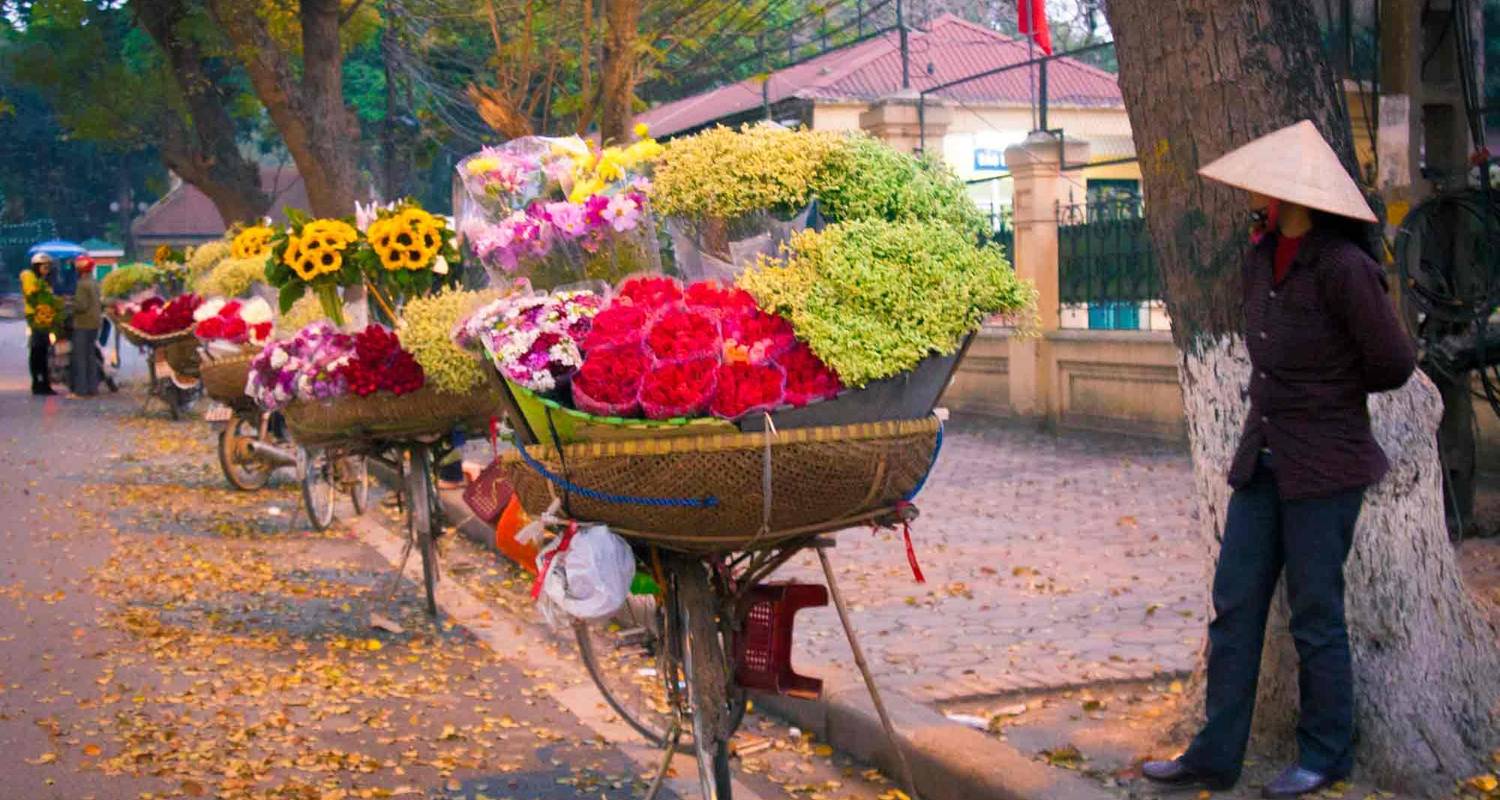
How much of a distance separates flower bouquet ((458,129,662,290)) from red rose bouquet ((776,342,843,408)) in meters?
1.06

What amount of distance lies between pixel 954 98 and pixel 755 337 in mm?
20590

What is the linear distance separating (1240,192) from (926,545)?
5.43 meters

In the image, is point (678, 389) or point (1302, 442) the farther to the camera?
point (1302, 442)

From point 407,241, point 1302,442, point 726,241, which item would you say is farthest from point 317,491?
point 1302,442

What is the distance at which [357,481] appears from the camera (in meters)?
12.1

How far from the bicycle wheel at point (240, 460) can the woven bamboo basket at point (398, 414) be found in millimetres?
5981

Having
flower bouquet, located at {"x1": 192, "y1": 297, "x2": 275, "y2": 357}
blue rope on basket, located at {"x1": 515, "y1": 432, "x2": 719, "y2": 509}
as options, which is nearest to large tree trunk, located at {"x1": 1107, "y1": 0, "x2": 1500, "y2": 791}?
blue rope on basket, located at {"x1": 515, "y1": 432, "x2": 719, "y2": 509}

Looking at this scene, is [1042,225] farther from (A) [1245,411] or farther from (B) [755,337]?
(B) [755,337]

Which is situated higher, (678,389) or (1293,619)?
(678,389)

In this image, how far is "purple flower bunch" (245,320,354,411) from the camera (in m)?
8.27

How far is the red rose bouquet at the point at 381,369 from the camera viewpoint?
820 cm

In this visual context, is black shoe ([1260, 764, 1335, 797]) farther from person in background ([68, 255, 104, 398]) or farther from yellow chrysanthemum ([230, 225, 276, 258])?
person in background ([68, 255, 104, 398])

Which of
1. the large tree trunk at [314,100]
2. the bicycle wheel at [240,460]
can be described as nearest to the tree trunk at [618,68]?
the bicycle wheel at [240,460]

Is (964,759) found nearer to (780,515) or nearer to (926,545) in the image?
(780,515)
